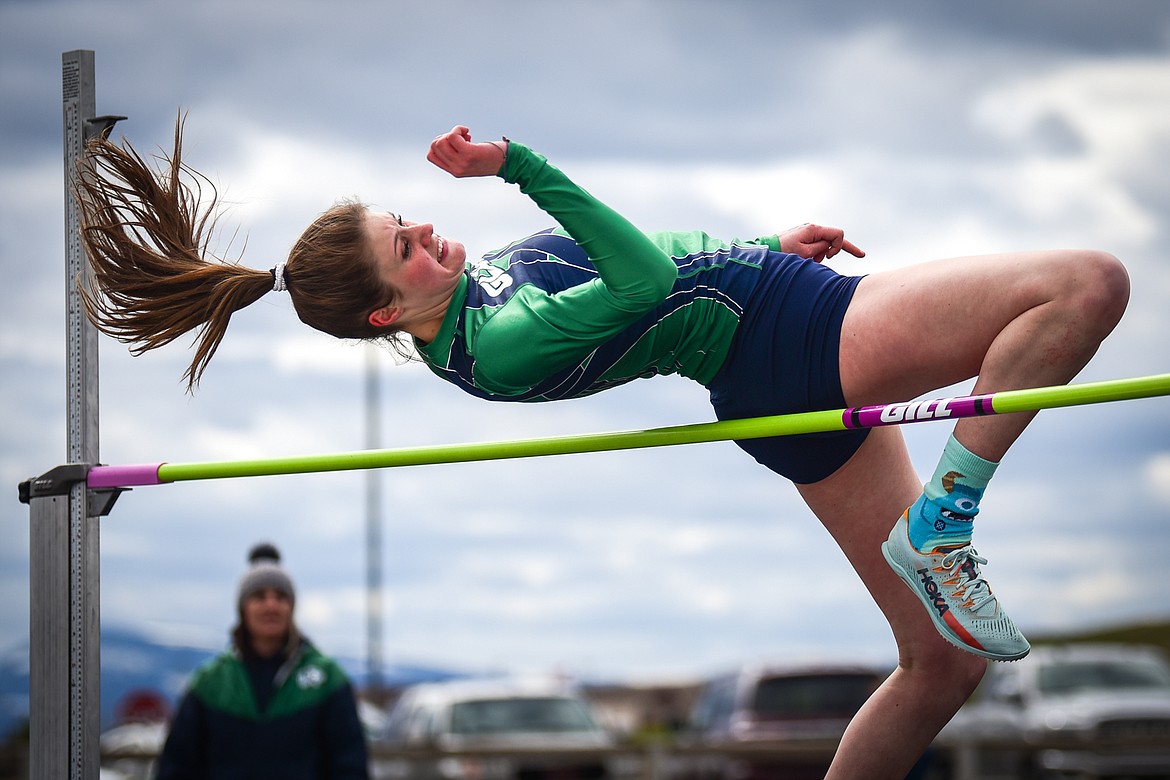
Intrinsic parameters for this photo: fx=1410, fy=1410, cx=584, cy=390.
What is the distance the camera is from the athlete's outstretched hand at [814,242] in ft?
11.4

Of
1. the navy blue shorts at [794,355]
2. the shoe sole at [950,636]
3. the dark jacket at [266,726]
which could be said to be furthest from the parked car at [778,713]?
the shoe sole at [950,636]

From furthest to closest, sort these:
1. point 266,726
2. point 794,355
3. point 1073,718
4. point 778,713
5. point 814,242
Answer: point 1073,718, point 778,713, point 266,726, point 814,242, point 794,355

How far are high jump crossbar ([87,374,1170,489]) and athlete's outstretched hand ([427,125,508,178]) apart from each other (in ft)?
2.24

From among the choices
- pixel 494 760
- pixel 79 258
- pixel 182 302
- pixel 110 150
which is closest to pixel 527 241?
pixel 182 302

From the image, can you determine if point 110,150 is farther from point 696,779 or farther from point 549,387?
point 696,779

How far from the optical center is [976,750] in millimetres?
9008

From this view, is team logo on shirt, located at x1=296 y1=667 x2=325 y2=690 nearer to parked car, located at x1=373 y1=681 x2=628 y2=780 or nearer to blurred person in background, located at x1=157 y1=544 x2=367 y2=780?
blurred person in background, located at x1=157 y1=544 x2=367 y2=780

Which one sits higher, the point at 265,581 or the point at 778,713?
the point at 265,581

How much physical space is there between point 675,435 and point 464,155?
31.0 inches

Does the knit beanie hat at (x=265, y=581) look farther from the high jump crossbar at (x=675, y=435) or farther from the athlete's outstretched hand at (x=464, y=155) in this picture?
the athlete's outstretched hand at (x=464, y=155)

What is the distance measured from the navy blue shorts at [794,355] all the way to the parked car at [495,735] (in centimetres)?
592

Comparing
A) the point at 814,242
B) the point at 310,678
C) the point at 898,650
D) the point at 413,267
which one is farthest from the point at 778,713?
the point at 413,267

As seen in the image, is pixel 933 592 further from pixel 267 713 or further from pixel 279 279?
pixel 267 713

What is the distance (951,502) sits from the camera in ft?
9.50
